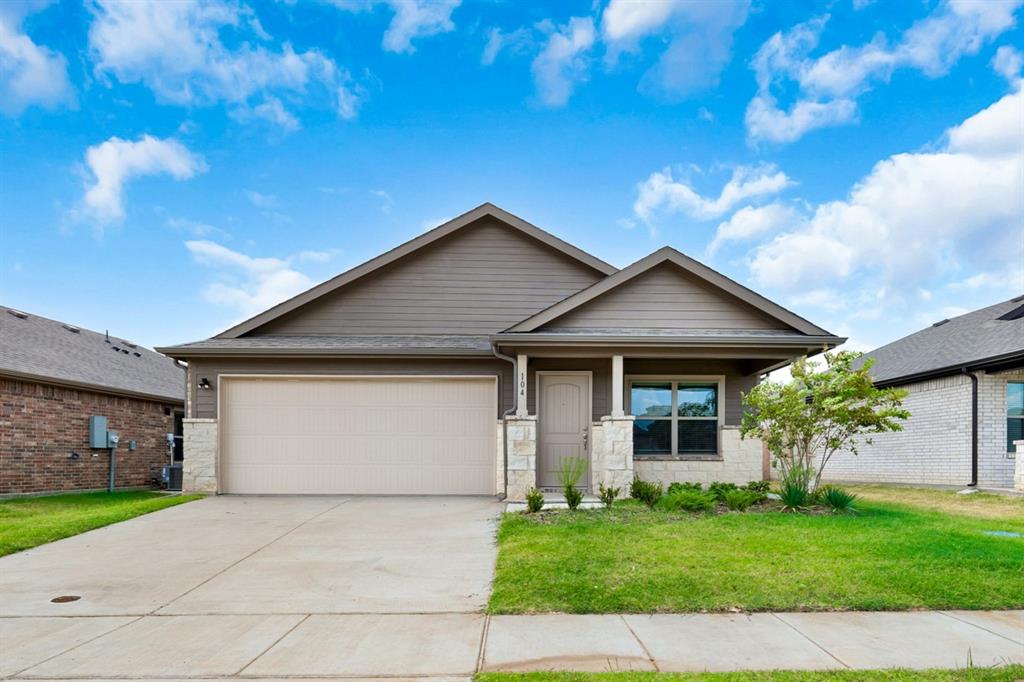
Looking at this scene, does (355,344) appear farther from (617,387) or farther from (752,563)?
(752,563)

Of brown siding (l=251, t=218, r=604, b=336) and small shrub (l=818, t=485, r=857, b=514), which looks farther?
brown siding (l=251, t=218, r=604, b=336)

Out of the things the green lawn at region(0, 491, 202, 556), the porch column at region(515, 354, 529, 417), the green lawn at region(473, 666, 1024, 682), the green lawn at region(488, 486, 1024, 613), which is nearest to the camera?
the green lawn at region(473, 666, 1024, 682)

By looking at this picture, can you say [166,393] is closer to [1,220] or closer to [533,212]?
[1,220]

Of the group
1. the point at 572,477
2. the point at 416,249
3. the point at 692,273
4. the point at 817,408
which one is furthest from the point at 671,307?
the point at 416,249

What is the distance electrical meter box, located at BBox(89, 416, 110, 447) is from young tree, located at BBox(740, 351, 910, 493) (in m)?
14.5

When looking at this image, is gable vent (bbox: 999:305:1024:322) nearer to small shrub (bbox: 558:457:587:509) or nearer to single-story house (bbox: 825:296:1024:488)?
single-story house (bbox: 825:296:1024:488)

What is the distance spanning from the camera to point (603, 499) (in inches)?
368

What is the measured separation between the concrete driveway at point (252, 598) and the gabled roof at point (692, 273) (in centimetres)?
418

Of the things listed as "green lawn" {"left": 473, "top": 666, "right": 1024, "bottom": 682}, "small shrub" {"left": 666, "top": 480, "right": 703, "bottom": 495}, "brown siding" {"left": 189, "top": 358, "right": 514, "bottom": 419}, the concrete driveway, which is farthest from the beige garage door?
"green lawn" {"left": 473, "top": 666, "right": 1024, "bottom": 682}

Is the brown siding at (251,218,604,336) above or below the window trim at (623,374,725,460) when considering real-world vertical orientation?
above

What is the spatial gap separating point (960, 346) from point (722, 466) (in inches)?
334

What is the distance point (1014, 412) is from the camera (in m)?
13.6

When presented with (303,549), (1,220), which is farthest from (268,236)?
(303,549)

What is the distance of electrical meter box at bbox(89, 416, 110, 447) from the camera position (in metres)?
14.8
